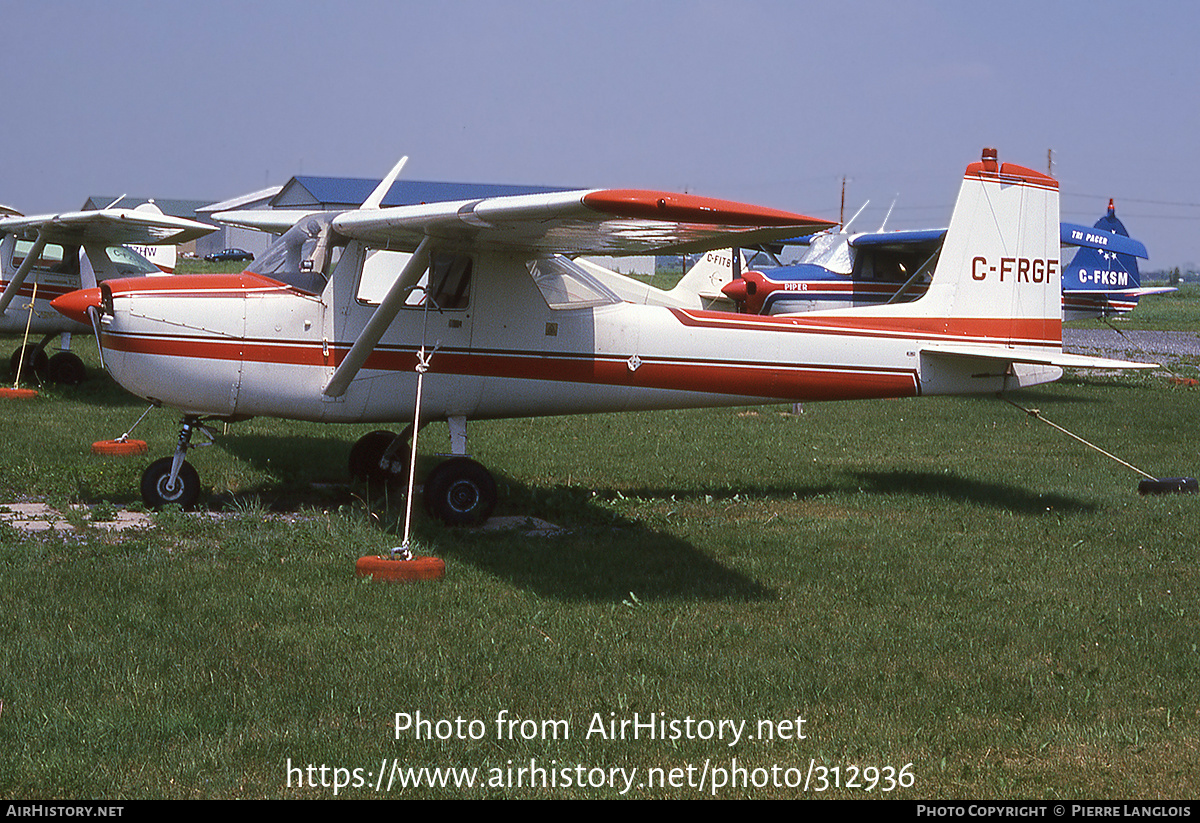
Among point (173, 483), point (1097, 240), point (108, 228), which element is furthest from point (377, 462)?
point (1097, 240)

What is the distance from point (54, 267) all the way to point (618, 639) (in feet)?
46.9

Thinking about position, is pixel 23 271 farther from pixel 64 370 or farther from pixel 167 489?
pixel 167 489

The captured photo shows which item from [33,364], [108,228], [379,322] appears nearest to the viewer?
[379,322]

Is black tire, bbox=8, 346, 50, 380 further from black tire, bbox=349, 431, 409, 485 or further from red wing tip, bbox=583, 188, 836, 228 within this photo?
red wing tip, bbox=583, 188, 836, 228

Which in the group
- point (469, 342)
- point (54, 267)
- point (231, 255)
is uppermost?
point (231, 255)

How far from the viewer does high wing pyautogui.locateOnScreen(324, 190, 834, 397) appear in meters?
5.84

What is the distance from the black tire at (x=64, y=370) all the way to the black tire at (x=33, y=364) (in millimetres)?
112

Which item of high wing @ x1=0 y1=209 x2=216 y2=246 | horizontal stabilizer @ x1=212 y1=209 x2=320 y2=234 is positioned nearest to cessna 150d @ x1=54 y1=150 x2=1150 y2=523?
horizontal stabilizer @ x1=212 y1=209 x2=320 y2=234

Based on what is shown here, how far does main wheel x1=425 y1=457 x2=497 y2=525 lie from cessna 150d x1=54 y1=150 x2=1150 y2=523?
0.04ft

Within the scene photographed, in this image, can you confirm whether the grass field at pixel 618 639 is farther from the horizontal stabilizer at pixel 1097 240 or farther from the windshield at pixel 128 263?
the horizontal stabilizer at pixel 1097 240

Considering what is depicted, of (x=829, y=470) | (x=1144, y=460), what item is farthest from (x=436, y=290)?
(x=1144, y=460)

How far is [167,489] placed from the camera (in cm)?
869

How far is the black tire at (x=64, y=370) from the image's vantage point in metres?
16.7
